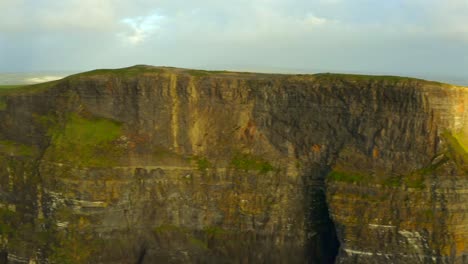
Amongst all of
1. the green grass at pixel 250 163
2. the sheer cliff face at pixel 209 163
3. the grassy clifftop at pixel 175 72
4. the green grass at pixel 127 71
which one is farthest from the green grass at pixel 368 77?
the green grass at pixel 127 71

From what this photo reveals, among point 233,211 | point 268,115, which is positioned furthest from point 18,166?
point 268,115

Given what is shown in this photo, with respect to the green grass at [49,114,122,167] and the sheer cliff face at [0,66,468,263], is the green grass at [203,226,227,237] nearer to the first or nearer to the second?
the sheer cliff face at [0,66,468,263]

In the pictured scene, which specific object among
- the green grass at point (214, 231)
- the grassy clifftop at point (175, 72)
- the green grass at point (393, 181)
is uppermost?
the grassy clifftop at point (175, 72)

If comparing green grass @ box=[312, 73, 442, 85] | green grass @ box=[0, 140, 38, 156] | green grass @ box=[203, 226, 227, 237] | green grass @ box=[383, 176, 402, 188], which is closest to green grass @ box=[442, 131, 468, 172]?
green grass @ box=[383, 176, 402, 188]

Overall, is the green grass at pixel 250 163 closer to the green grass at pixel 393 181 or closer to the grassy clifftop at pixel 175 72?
the grassy clifftop at pixel 175 72

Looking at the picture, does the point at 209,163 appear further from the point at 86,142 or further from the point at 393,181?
the point at 393,181

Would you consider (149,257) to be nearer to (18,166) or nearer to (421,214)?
(18,166)

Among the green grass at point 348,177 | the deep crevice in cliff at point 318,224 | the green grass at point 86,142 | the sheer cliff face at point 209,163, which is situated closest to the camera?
the green grass at point 348,177
